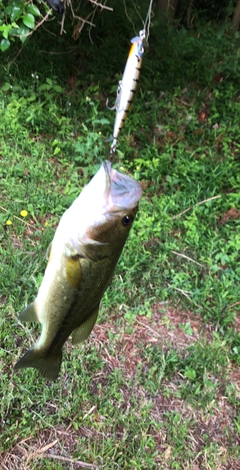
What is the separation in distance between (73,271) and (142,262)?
199cm

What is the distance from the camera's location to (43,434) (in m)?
2.43

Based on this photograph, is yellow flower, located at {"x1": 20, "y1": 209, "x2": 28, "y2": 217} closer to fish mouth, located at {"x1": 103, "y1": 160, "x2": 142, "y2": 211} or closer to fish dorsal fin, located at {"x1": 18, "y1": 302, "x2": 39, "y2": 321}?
fish dorsal fin, located at {"x1": 18, "y1": 302, "x2": 39, "y2": 321}

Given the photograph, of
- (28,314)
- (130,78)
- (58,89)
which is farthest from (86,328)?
(58,89)

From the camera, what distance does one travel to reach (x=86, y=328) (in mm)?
1562

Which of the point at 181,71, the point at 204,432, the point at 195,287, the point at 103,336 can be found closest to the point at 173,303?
the point at 195,287

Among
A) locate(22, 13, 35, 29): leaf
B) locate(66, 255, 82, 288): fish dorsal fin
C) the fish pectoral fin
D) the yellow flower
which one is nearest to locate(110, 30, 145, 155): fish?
locate(66, 255, 82, 288): fish dorsal fin

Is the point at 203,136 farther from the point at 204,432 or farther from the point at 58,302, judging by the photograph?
the point at 58,302

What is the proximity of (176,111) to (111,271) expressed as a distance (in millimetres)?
3390

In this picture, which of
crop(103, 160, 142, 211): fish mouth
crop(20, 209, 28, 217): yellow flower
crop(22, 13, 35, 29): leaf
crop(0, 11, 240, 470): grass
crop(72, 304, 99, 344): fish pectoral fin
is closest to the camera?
crop(103, 160, 142, 211): fish mouth

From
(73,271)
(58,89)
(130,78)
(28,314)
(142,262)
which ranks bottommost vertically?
(142,262)

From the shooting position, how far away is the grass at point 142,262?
2.51 m

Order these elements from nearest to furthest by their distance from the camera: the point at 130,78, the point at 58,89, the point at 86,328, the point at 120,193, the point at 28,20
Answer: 1. the point at 120,193
2. the point at 86,328
3. the point at 130,78
4. the point at 28,20
5. the point at 58,89

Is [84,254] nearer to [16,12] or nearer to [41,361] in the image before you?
[41,361]

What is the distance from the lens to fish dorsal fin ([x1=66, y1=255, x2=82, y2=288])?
1.36 m
